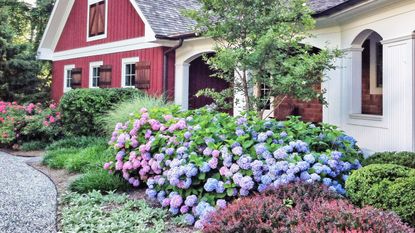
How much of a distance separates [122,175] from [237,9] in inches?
129

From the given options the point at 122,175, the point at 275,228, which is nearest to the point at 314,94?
the point at 122,175

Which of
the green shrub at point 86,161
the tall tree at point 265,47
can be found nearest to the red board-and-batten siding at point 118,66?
the green shrub at point 86,161

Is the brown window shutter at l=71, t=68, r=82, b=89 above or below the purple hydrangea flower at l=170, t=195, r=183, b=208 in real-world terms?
above

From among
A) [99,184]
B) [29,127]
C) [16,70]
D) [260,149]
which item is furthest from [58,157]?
[16,70]

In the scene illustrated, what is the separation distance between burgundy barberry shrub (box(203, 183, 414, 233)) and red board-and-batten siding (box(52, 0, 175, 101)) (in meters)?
8.79

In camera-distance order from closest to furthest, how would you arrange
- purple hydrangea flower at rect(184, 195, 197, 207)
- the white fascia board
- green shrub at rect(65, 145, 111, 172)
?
purple hydrangea flower at rect(184, 195, 197, 207) → green shrub at rect(65, 145, 111, 172) → the white fascia board

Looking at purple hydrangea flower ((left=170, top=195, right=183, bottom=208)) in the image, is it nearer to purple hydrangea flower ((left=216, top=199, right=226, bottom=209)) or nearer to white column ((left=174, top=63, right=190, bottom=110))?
purple hydrangea flower ((left=216, top=199, right=226, bottom=209))

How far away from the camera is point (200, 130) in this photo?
5.36 meters

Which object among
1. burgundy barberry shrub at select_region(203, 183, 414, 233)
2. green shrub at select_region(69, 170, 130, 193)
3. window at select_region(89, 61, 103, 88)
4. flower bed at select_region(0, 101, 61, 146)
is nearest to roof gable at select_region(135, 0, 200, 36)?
flower bed at select_region(0, 101, 61, 146)

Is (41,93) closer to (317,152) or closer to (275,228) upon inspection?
(317,152)

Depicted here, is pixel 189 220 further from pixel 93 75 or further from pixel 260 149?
pixel 93 75

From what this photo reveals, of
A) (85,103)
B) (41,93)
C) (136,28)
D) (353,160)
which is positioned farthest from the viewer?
(41,93)

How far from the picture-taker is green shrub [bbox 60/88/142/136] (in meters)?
10.6

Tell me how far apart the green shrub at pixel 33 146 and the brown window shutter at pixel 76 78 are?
17.5 ft
